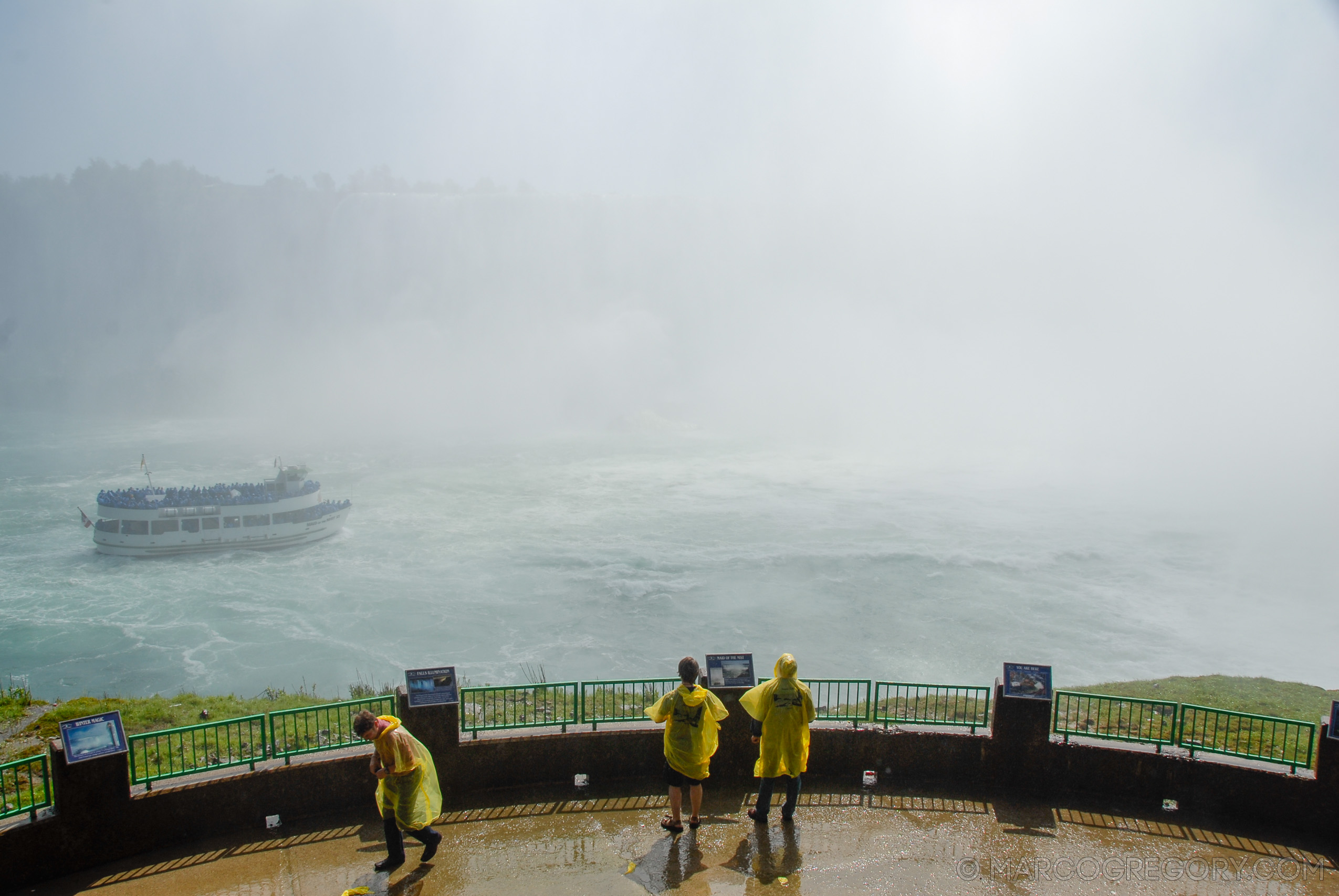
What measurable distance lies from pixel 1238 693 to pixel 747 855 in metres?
20.5

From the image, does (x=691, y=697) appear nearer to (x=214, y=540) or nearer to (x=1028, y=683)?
(x=1028, y=683)

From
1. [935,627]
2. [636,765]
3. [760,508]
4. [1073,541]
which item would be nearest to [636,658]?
[935,627]

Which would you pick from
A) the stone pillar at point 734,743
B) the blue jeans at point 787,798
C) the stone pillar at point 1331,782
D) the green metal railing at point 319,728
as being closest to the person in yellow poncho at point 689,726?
the blue jeans at point 787,798

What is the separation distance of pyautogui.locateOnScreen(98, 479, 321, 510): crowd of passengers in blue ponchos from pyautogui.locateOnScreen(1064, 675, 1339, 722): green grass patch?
3781 centimetres

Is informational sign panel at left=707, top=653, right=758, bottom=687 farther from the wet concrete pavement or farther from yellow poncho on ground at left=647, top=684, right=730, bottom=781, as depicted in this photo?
yellow poncho on ground at left=647, top=684, right=730, bottom=781

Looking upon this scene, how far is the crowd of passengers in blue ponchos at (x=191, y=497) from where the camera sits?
41406 millimetres

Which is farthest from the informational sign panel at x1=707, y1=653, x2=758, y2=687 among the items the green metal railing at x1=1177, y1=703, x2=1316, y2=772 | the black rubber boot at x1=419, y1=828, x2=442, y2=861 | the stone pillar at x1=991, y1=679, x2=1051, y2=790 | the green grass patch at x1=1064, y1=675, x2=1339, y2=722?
the green grass patch at x1=1064, y1=675, x2=1339, y2=722

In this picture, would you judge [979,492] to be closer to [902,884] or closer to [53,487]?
[902,884]

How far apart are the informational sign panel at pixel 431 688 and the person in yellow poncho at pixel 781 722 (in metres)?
2.67

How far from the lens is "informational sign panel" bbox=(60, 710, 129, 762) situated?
20.2 ft

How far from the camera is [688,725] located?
6.29 meters

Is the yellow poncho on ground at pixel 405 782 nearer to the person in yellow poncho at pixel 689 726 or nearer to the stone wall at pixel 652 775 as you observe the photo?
the stone wall at pixel 652 775

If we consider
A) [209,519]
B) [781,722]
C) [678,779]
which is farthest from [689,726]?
[209,519]

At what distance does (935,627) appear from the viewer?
1224 inches
